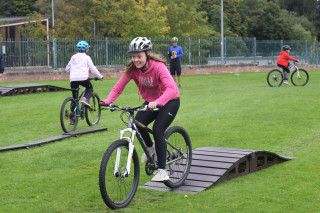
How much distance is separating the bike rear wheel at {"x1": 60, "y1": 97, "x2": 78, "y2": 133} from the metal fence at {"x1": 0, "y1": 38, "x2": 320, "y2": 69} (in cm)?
1667

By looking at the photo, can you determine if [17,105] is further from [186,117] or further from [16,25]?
[16,25]

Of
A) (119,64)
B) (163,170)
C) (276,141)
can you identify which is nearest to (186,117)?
(276,141)

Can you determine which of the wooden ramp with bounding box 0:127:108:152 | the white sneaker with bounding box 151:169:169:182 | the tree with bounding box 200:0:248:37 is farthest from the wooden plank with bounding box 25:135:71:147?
the tree with bounding box 200:0:248:37

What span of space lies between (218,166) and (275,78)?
50.0ft

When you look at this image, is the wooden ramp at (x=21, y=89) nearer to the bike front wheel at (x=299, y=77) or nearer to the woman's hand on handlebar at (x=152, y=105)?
the bike front wheel at (x=299, y=77)

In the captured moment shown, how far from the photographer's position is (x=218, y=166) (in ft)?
22.0

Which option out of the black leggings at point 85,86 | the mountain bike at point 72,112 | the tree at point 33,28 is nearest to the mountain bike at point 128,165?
the mountain bike at point 72,112

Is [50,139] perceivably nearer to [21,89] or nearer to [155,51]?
[21,89]

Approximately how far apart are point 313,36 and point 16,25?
5382 cm

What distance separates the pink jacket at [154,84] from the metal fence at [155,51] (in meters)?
21.5

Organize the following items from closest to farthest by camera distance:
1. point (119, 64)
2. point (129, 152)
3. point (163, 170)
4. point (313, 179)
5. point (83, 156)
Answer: point (129, 152)
point (163, 170)
point (313, 179)
point (83, 156)
point (119, 64)

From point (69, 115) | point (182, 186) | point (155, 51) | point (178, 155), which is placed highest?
point (155, 51)

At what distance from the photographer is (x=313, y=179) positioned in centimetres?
676

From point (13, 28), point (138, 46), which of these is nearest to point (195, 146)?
point (138, 46)
